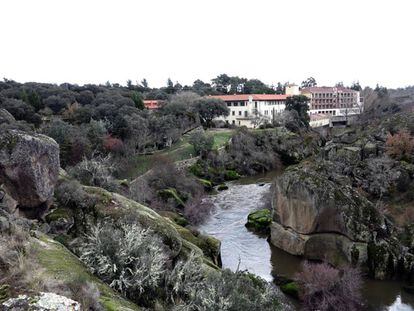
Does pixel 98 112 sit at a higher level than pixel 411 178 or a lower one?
higher

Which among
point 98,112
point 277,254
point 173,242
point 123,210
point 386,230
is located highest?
point 98,112

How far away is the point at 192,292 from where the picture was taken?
11.9m

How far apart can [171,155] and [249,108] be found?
135 ft

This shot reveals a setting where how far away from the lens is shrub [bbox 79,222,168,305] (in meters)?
11.4

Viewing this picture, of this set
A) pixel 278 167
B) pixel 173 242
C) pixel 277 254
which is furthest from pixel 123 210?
pixel 278 167

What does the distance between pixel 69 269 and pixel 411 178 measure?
32.6 meters

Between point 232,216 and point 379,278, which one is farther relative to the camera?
point 232,216

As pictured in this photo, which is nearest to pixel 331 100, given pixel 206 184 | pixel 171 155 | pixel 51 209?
pixel 171 155

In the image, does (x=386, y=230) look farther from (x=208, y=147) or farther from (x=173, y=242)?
(x=208, y=147)

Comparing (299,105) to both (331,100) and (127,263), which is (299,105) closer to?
(331,100)

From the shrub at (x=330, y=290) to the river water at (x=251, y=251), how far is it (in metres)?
1.46

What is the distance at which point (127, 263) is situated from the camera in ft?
38.8

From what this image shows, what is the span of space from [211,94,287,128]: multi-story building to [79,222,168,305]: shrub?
69.8m

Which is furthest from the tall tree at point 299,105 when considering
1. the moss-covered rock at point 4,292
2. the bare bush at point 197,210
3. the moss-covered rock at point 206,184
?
the moss-covered rock at point 4,292
